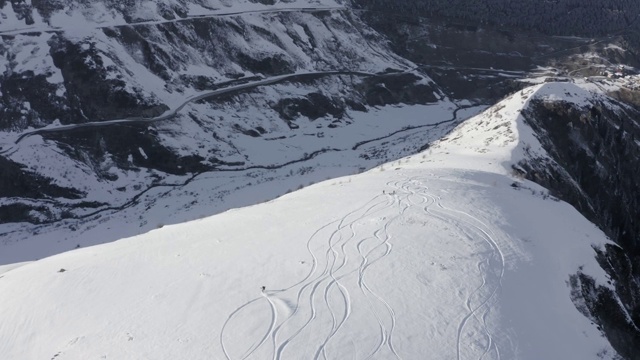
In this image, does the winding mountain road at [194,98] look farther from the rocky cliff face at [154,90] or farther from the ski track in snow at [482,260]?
the ski track in snow at [482,260]

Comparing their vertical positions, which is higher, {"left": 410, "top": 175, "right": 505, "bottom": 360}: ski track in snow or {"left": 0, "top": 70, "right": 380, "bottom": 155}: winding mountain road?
{"left": 410, "top": 175, "right": 505, "bottom": 360}: ski track in snow

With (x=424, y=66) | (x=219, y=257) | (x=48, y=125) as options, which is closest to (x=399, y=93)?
(x=424, y=66)

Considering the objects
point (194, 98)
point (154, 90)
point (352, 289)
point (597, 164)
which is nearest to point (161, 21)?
point (154, 90)

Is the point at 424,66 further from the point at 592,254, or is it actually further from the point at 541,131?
the point at 592,254

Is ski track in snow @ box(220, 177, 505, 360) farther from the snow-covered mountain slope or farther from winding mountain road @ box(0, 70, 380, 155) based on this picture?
winding mountain road @ box(0, 70, 380, 155)

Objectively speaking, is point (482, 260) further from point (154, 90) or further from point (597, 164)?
point (154, 90)

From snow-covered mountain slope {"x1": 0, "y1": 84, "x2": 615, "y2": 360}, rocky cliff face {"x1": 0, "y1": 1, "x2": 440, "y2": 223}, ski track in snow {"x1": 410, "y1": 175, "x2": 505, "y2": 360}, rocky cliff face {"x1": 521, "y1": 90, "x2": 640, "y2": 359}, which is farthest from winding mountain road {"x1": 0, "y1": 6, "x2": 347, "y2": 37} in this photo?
ski track in snow {"x1": 410, "y1": 175, "x2": 505, "y2": 360}

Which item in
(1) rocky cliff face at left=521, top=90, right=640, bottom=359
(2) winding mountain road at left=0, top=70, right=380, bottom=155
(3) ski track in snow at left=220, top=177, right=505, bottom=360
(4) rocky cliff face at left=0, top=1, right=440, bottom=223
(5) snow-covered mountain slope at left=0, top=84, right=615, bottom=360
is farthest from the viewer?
(2) winding mountain road at left=0, top=70, right=380, bottom=155
